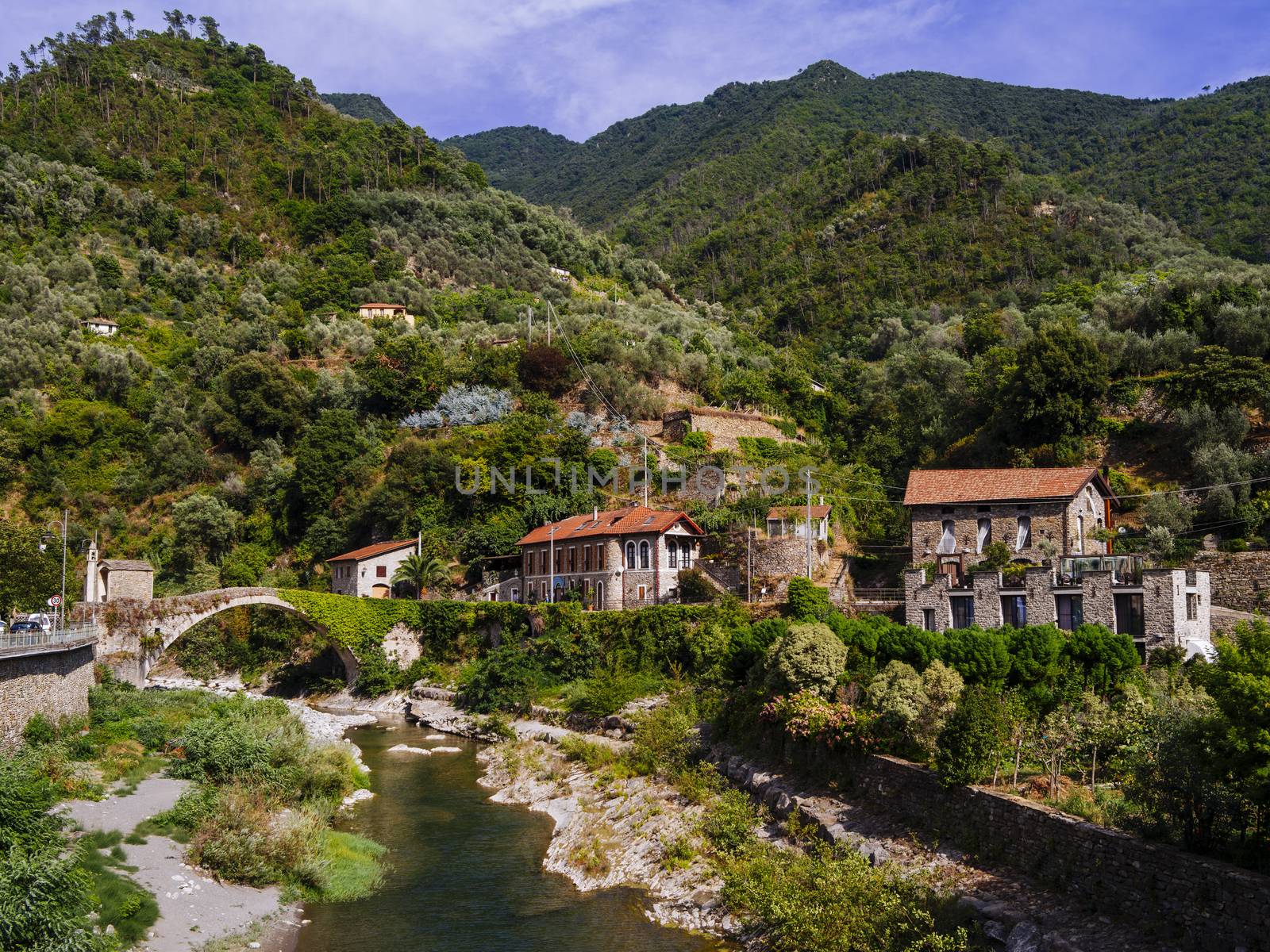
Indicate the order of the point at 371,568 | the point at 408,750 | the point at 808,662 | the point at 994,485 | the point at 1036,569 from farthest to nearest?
the point at 371,568 → the point at 994,485 → the point at 408,750 → the point at 1036,569 → the point at 808,662

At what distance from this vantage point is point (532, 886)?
953 inches

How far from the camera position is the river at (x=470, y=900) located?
20656 millimetres

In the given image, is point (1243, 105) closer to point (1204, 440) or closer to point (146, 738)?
point (1204, 440)

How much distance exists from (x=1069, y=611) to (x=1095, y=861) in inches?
779

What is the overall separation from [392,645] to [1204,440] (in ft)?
134

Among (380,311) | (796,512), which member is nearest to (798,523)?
(796,512)

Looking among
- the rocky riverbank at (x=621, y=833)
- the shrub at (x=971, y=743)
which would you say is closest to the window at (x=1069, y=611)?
the shrub at (x=971, y=743)

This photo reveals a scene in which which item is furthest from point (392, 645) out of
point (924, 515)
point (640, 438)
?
point (924, 515)

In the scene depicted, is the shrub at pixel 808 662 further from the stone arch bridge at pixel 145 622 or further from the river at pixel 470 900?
the stone arch bridge at pixel 145 622

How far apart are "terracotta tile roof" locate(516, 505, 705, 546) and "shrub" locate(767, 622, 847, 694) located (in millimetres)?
18223

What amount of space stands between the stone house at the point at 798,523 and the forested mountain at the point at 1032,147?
64.5 meters

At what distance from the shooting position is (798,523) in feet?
154

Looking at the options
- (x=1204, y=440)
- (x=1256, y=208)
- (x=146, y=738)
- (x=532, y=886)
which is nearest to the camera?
(x=532, y=886)

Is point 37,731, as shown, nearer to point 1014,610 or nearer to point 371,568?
point 1014,610
